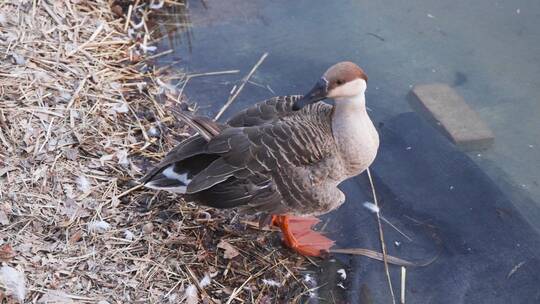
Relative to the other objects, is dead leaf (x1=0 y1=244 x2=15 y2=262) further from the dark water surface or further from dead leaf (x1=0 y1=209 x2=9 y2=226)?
the dark water surface

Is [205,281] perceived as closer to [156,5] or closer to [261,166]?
[261,166]

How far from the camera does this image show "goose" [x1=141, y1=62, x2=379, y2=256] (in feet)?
12.1

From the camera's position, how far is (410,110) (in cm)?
517

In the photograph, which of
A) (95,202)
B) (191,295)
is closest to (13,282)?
(95,202)

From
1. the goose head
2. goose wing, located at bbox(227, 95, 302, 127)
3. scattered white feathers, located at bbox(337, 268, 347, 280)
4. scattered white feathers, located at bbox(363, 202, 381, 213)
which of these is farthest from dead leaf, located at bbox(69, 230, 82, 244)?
scattered white feathers, located at bbox(363, 202, 381, 213)

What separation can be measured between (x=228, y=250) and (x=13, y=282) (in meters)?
1.24

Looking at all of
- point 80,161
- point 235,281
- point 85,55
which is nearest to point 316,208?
point 235,281

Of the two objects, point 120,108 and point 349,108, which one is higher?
point 349,108

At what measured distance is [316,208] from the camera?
12.6 feet

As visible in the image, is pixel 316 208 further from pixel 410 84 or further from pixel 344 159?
pixel 410 84

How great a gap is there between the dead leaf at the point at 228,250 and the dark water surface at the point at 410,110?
23.4 inches

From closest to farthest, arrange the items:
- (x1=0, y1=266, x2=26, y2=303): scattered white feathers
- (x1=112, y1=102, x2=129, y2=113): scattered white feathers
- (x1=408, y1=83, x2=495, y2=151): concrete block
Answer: (x1=0, y1=266, x2=26, y2=303): scattered white feathers
(x1=112, y1=102, x2=129, y2=113): scattered white feathers
(x1=408, y1=83, x2=495, y2=151): concrete block

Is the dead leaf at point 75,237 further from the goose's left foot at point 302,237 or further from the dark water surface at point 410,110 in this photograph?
the dark water surface at point 410,110

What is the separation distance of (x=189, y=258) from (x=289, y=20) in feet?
9.58
